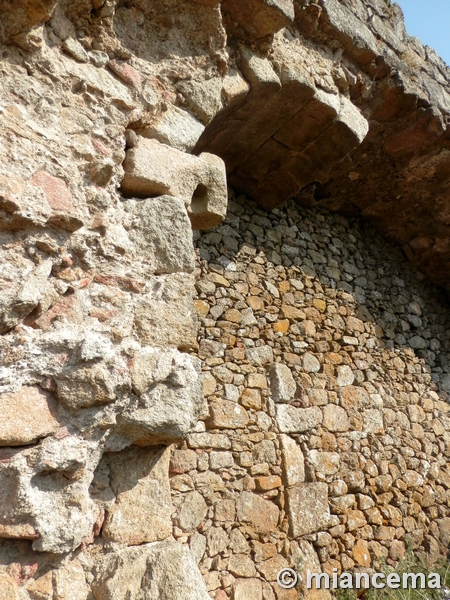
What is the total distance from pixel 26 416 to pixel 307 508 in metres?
2.91

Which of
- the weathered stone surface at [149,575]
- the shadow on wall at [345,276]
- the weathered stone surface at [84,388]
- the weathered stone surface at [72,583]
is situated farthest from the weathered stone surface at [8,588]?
the shadow on wall at [345,276]

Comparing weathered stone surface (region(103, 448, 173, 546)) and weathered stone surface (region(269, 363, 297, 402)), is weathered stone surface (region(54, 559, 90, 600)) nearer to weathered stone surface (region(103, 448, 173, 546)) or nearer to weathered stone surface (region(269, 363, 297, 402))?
weathered stone surface (region(103, 448, 173, 546))

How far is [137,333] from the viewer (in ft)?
5.63

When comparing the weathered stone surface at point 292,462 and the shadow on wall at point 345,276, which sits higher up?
the shadow on wall at point 345,276

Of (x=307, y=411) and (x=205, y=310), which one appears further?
(x=307, y=411)

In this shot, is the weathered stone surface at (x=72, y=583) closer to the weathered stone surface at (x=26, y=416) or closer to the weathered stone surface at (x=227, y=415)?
the weathered stone surface at (x=26, y=416)

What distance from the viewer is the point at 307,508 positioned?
380 cm

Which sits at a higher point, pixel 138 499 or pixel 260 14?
pixel 260 14

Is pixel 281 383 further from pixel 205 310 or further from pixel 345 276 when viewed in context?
pixel 345 276

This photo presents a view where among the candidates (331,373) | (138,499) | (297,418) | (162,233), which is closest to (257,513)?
(297,418)

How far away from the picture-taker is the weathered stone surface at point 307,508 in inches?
146

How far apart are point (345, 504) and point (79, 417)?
126 inches

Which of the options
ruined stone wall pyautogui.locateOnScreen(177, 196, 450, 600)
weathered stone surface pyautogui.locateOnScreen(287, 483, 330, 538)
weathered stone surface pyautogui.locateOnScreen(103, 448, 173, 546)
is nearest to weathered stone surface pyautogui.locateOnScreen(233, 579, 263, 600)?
ruined stone wall pyautogui.locateOnScreen(177, 196, 450, 600)

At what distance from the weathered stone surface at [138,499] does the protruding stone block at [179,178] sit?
3.17 ft
